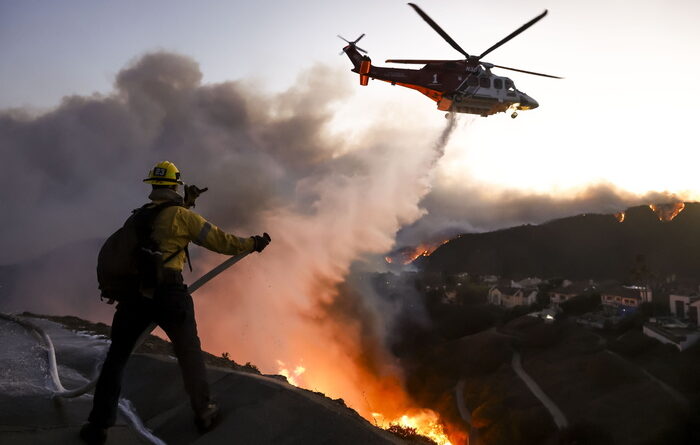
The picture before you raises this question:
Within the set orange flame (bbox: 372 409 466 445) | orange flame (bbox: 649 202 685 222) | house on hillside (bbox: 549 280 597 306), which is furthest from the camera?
orange flame (bbox: 649 202 685 222)

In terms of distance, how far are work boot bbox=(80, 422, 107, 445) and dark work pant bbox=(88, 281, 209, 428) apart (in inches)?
3.4

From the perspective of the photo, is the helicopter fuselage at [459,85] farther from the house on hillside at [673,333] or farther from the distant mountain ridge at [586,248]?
the distant mountain ridge at [586,248]

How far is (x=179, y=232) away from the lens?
4102 millimetres

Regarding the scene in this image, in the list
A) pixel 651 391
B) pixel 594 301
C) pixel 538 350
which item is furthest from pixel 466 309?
pixel 651 391

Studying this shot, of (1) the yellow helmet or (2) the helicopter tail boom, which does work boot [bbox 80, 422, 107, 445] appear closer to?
(1) the yellow helmet

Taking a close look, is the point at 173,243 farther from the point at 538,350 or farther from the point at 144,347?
the point at 538,350

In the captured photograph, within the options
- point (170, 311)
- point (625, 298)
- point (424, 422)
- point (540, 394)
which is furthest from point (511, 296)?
point (170, 311)

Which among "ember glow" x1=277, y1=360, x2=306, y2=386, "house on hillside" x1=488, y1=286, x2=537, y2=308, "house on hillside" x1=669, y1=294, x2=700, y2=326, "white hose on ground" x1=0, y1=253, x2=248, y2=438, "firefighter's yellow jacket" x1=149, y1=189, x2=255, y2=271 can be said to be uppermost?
"house on hillside" x1=488, y1=286, x2=537, y2=308

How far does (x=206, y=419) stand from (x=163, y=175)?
2.47 meters

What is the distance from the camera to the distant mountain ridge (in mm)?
117125

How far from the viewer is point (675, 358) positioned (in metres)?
35.4

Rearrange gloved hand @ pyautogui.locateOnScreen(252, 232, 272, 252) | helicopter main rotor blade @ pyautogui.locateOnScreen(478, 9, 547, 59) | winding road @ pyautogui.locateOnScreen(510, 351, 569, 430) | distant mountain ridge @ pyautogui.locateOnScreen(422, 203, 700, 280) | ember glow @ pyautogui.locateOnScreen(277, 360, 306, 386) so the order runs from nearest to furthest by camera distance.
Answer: gloved hand @ pyautogui.locateOnScreen(252, 232, 272, 252)
helicopter main rotor blade @ pyautogui.locateOnScreen(478, 9, 547, 59)
winding road @ pyautogui.locateOnScreen(510, 351, 569, 430)
ember glow @ pyautogui.locateOnScreen(277, 360, 306, 386)
distant mountain ridge @ pyautogui.locateOnScreen(422, 203, 700, 280)

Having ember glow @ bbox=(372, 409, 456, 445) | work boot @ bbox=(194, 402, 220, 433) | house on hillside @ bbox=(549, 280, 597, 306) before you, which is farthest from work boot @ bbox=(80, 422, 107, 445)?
house on hillside @ bbox=(549, 280, 597, 306)

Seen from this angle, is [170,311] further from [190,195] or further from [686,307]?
[686,307]
